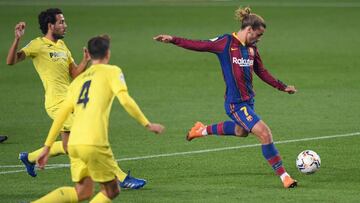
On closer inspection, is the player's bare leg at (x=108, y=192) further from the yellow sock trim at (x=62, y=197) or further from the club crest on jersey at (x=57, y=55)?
the club crest on jersey at (x=57, y=55)

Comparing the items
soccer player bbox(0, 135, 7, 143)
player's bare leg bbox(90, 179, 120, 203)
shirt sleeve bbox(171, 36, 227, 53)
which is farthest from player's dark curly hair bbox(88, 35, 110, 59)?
soccer player bbox(0, 135, 7, 143)

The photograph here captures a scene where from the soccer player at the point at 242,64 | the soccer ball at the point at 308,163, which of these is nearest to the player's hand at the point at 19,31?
the soccer player at the point at 242,64

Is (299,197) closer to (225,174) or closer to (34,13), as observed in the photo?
(225,174)

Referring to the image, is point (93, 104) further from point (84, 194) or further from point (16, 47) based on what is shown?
point (16, 47)

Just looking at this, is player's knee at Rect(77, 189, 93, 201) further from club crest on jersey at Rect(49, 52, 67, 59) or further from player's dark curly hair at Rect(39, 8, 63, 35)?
player's dark curly hair at Rect(39, 8, 63, 35)

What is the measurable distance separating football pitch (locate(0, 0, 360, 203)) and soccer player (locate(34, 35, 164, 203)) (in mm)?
2043

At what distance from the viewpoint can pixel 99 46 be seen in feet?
38.3

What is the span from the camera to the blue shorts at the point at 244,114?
48.6ft

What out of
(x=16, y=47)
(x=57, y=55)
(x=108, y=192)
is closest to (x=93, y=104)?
(x=108, y=192)

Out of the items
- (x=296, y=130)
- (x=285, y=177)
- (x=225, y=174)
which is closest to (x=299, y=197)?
(x=285, y=177)

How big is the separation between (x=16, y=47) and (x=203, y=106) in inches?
303

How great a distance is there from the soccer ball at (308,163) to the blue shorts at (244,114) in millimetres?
828

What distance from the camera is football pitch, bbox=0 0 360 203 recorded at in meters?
14.7

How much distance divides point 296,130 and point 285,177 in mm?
4691
